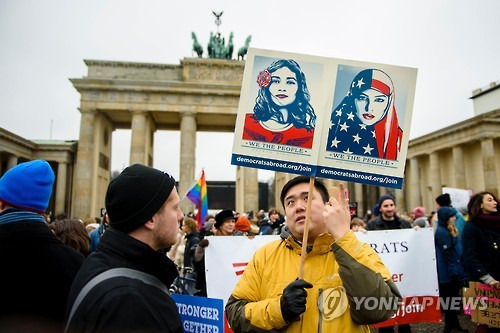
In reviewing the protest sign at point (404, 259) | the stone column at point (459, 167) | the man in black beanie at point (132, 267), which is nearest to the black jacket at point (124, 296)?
the man in black beanie at point (132, 267)

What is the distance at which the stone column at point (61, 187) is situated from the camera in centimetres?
3834

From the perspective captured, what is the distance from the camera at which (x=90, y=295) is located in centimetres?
146

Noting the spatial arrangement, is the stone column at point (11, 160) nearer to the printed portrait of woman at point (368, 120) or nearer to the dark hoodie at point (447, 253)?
the dark hoodie at point (447, 253)

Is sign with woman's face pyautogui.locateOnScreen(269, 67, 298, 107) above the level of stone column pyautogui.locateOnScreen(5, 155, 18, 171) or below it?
below

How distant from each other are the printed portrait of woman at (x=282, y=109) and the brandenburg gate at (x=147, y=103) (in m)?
32.6

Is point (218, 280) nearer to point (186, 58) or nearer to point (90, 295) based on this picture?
point (90, 295)

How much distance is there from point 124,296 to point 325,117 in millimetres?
1864

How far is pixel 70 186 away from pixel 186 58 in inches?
782

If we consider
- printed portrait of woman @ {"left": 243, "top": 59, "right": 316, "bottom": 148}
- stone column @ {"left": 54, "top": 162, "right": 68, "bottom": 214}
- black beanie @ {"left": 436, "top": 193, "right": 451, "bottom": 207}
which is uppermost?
stone column @ {"left": 54, "top": 162, "right": 68, "bottom": 214}

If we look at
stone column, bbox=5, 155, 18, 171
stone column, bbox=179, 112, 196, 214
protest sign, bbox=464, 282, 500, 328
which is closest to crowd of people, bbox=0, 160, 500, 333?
protest sign, bbox=464, 282, 500, 328

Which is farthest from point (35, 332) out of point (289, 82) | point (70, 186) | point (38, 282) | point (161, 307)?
point (70, 186)

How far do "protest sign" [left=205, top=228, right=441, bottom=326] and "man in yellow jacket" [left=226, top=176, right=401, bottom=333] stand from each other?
2.61m

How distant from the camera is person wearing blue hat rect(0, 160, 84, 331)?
213 cm

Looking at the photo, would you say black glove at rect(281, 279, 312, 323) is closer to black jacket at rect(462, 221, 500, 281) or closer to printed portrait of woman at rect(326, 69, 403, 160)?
printed portrait of woman at rect(326, 69, 403, 160)
